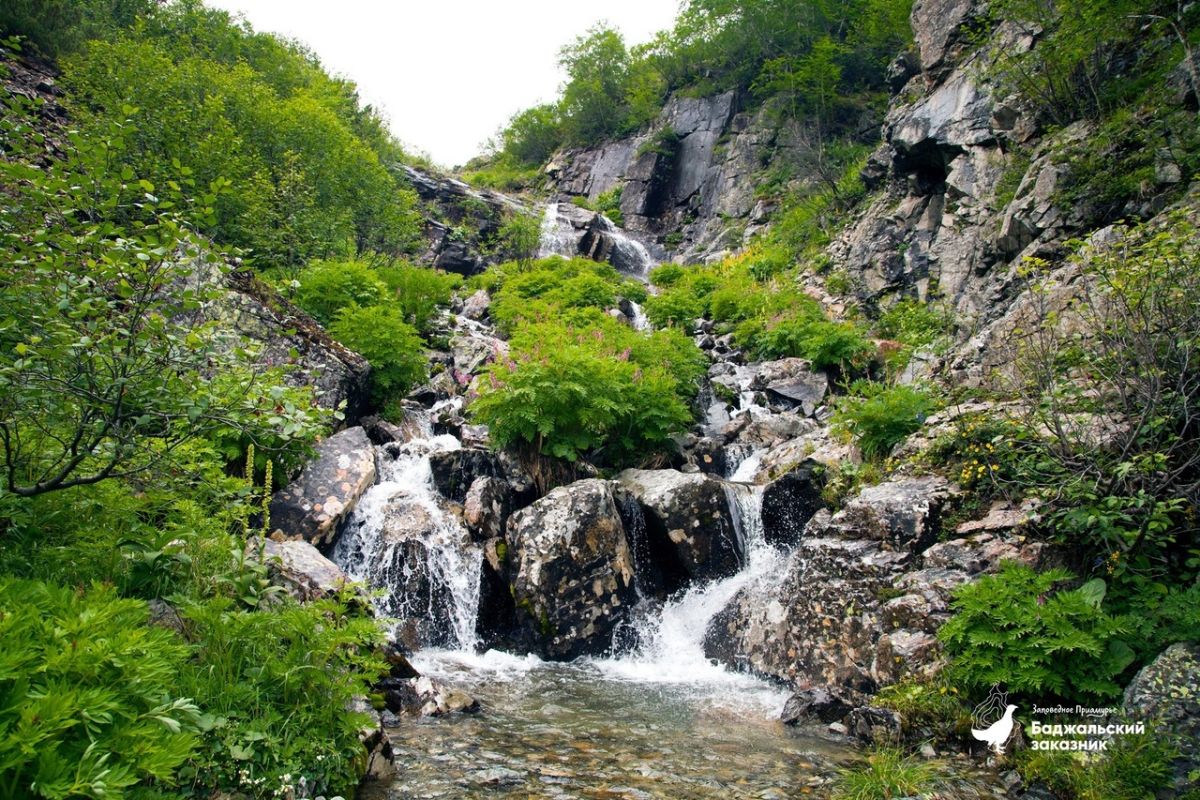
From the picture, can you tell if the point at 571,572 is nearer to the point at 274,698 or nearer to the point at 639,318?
the point at 274,698

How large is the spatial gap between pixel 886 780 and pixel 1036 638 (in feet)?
6.81

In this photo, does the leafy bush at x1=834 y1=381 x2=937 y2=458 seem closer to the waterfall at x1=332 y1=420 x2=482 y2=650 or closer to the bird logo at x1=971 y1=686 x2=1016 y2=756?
the bird logo at x1=971 y1=686 x2=1016 y2=756

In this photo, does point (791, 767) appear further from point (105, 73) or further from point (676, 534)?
point (105, 73)

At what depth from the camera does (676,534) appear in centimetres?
1050

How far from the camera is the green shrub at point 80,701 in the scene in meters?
2.37

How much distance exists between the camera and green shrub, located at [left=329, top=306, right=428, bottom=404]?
14.4 metres

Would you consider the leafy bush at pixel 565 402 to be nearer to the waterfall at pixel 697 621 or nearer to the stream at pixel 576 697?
the stream at pixel 576 697

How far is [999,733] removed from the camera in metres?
5.49

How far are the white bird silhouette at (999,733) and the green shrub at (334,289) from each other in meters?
15.0

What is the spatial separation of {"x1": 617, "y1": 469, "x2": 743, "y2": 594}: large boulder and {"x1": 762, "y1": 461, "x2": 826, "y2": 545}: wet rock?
0.72 meters

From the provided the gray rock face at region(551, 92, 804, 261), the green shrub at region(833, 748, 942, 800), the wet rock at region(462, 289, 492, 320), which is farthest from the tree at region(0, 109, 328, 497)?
the gray rock face at region(551, 92, 804, 261)

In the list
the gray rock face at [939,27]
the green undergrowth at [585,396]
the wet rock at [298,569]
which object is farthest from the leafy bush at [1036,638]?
the gray rock face at [939,27]

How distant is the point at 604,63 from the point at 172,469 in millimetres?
50814

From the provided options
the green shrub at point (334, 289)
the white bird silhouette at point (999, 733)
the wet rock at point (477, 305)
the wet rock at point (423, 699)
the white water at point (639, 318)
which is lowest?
the white bird silhouette at point (999, 733)
